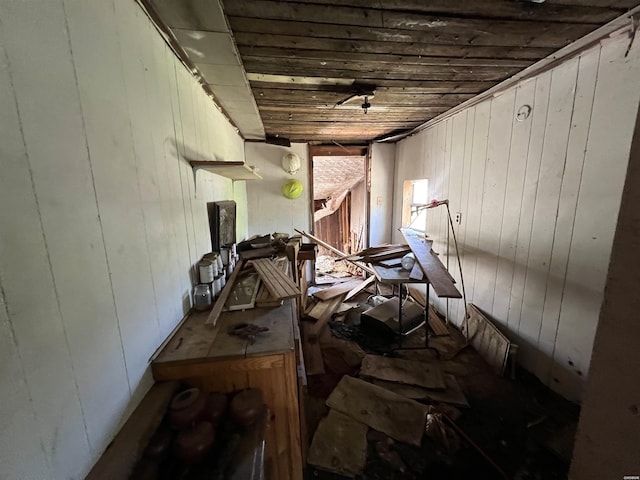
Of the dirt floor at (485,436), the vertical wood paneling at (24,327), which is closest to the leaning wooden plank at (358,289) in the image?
the dirt floor at (485,436)

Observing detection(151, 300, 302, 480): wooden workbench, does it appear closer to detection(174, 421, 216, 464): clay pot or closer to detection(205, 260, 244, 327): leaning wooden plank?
detection(205, 260, 244, 327): leaning wooden plank

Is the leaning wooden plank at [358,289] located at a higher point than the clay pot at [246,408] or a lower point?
lower

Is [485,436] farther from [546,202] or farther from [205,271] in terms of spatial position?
[205,271]

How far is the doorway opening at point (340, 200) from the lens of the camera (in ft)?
14.8

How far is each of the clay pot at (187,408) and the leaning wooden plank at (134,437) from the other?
0.05 meters

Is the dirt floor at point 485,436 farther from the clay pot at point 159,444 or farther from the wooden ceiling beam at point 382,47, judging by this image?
the wooden ceiling beam at point 382,47

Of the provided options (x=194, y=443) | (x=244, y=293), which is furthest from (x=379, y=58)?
(x=194, y=443)

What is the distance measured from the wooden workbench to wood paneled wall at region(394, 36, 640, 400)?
190 cm

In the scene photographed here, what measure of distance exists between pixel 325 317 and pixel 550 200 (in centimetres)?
249

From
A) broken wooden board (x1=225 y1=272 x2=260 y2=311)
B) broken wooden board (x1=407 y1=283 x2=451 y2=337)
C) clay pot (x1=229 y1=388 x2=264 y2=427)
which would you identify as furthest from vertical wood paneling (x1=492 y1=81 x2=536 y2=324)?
clay pot (x1=229 y1=388 x2=264 y2=427)

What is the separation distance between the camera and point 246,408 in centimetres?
97

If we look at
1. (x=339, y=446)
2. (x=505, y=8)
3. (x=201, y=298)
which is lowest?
(x=339, y=446)

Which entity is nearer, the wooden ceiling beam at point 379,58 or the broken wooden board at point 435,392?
the wooden ceiling beam at point 379,58

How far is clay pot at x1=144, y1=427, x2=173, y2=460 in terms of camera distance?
0.76 m
